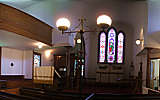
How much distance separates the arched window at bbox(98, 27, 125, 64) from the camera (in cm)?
1063

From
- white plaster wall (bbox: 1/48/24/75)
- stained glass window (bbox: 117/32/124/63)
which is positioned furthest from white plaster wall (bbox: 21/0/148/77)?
white plaster wall (bbox: 1/48/24/75)

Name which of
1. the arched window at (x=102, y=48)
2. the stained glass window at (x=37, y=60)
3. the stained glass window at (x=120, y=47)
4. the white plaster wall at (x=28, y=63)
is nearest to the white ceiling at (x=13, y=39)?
the white plaster wall at (x=28, y=63)

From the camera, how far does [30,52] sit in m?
9.84

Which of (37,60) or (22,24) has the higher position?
(22,24)

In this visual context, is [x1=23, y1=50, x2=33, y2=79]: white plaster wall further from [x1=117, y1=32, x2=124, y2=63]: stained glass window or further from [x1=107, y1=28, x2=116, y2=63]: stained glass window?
[x1=117, y1=32, x2=124, y2=63]: stained glass window

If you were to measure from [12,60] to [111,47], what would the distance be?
22.4 ft

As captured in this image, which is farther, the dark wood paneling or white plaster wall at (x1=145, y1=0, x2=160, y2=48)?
white plaster wall at (x1=145, y1=0, x2=160, y2=48)

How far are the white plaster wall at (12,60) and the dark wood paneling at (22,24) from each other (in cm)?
333

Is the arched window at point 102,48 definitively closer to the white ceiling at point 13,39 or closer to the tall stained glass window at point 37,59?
the tall stained glass window at point 37,59

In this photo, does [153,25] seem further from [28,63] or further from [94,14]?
[28,63]

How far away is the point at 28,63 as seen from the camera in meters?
9.82

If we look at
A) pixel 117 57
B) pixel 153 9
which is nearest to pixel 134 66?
pixel 117 57

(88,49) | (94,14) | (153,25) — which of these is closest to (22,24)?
(153,25)

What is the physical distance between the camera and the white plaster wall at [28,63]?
974cm
